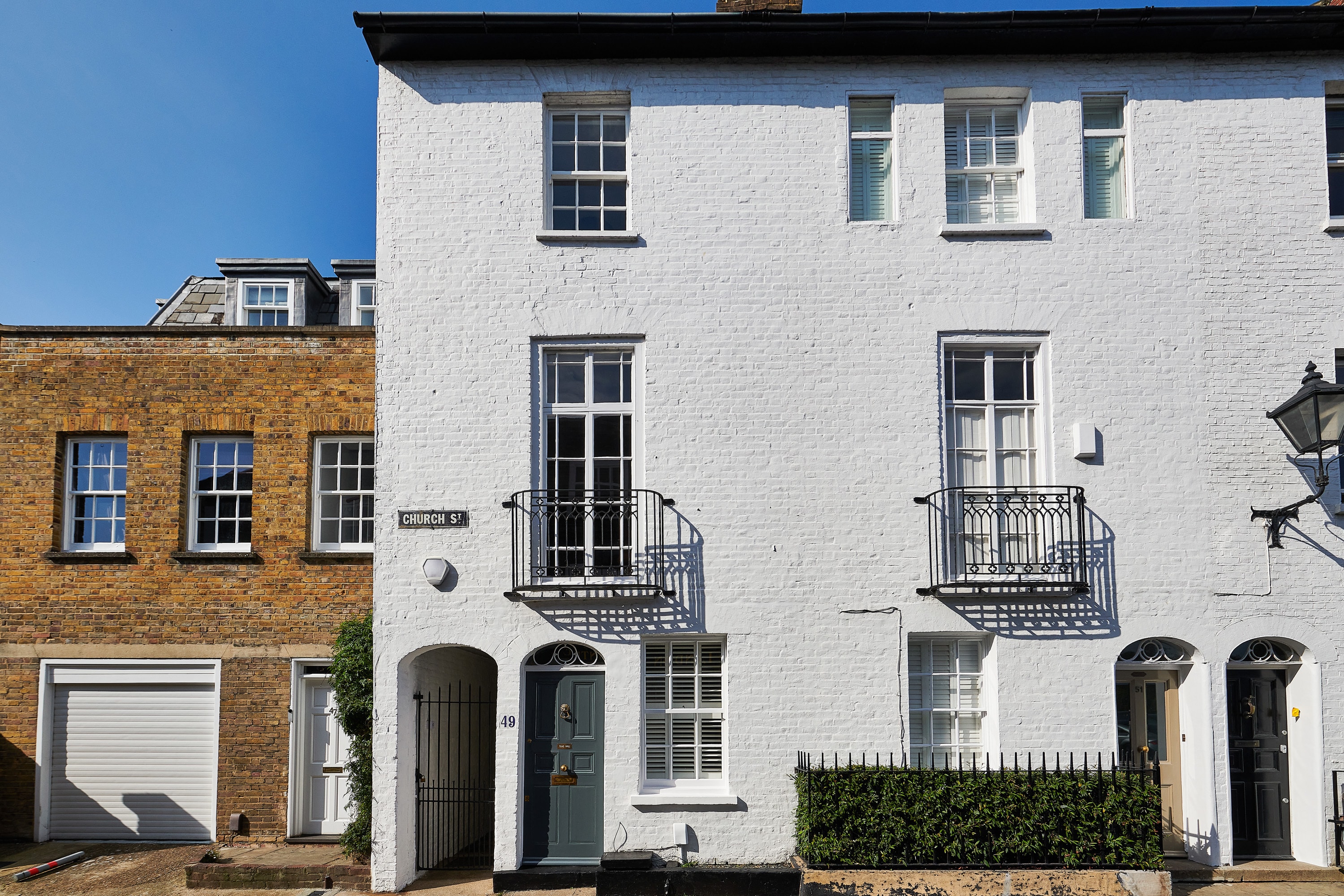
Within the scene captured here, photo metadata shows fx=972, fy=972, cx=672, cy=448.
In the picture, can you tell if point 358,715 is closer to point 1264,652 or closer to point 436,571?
point 436,571

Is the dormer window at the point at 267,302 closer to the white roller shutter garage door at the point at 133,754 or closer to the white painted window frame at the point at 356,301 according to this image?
the white painted window frame at the point at 356,301

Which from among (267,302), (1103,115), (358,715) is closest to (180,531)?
(358,715)

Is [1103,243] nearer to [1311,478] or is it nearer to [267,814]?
[1311,478]

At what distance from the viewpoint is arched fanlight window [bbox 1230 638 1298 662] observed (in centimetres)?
1023

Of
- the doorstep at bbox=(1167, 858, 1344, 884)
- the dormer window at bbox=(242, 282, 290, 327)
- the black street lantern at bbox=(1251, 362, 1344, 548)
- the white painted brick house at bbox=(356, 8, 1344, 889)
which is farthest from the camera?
the dormer window at bbox=(242, 282, 290, 327)

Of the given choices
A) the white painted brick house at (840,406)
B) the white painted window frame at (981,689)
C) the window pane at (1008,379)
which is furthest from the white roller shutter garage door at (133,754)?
the window pane at (1008,379)

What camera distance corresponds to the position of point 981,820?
358 inches

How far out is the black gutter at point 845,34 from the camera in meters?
10.3

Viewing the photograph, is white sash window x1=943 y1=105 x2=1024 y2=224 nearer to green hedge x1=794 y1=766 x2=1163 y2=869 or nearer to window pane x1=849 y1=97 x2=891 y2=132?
window pane x1=849 y1=97 x2=891 y2=132

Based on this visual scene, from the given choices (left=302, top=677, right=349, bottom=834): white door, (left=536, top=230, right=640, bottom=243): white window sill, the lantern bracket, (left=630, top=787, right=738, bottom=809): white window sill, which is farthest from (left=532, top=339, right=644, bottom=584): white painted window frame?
the lantern bracket

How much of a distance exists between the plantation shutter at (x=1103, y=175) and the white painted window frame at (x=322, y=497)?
28.9 feet

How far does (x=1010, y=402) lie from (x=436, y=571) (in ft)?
20.6

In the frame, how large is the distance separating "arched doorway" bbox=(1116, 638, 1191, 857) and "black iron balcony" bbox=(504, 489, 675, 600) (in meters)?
4.96

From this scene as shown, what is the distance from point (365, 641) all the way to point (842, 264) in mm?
6581
